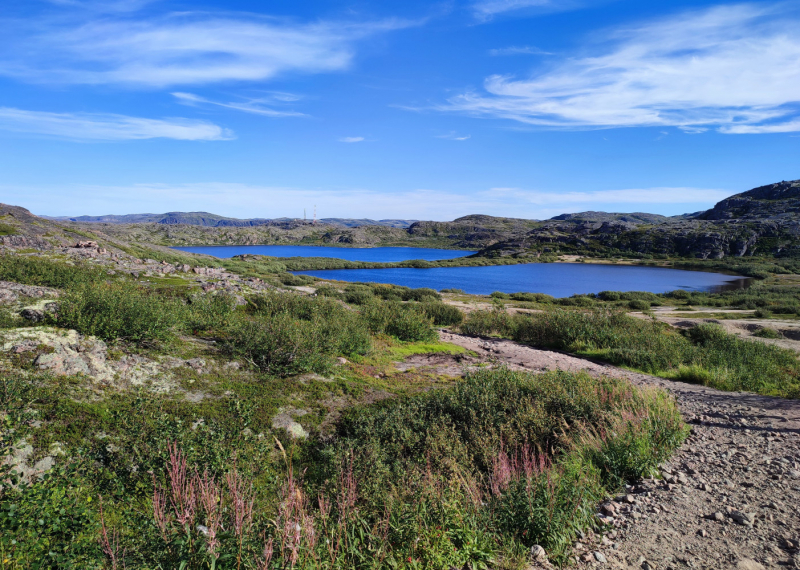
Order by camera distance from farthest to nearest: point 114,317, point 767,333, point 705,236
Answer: point 705,236 → point 767,333 → point 114,317

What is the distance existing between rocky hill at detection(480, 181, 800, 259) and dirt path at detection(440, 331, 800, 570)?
12356cm

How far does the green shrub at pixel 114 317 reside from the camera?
25.7ft

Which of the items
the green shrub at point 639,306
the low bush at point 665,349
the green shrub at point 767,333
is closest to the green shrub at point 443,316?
the low bush at point 665,349

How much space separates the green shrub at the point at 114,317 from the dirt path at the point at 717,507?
8.53 metres

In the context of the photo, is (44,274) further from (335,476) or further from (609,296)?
(609,296)

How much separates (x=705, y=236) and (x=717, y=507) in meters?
140

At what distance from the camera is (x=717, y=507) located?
5.11 m

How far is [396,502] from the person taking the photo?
181 inches

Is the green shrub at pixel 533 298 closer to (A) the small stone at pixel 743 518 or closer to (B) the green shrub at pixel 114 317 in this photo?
(A) the small stone at pixel 743 518

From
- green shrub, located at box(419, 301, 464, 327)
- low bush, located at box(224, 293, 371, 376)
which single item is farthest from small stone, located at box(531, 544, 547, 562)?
green shrub, located at box(419, 301, 464, 327)

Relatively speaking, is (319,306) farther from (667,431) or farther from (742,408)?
(742,408)

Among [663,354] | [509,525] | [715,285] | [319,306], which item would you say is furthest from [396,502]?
[715,285]

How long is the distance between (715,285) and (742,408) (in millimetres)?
68286

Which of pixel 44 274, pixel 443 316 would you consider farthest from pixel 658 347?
pixel 44 274
